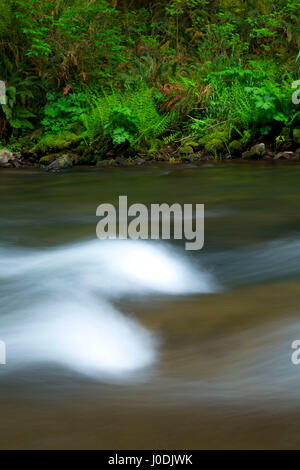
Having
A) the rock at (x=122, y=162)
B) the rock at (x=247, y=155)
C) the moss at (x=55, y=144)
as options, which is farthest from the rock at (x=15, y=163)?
the rock at (x=247, y=155)

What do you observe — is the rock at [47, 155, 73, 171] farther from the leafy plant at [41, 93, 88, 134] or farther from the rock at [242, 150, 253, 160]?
the rock at [242, 150, 253, 160]

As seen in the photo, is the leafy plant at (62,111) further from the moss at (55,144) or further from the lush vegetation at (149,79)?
the moss at (55,144)

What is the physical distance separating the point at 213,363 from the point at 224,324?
1.27 ft

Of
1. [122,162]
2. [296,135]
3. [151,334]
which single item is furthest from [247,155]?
[151,334]

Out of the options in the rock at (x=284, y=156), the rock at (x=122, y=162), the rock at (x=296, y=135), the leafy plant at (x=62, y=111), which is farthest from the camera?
the leafy plant at (x=62, y=111)

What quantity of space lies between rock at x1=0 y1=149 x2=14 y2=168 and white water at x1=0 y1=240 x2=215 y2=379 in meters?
5.38

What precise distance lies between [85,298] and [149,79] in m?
7.87

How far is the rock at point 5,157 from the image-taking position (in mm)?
8862

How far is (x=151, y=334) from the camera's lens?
2279mm

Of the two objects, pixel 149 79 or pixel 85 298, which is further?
pixel 149 79

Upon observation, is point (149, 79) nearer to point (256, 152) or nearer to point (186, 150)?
point (186, 150)

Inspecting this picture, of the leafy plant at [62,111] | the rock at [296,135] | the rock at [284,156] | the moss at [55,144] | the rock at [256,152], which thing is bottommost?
the rock at [284,156]

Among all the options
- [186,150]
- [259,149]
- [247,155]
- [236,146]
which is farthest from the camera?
[186,150]

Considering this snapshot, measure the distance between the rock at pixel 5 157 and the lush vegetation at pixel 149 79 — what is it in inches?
15.5
